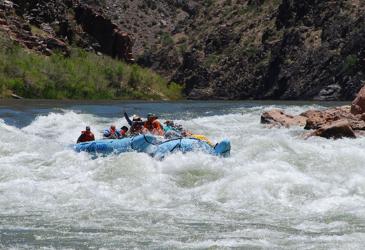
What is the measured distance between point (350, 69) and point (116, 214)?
53.6 metres

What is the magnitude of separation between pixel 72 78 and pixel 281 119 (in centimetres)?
3802

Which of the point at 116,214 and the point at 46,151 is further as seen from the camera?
the point at 46,151

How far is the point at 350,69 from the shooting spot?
61.3m

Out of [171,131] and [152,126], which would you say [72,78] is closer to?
[152,126]

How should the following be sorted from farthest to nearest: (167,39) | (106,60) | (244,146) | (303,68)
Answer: (167,39), (106,60), (303,68), (244,146)

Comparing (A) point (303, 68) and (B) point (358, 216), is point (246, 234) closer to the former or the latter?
(B) point (358, 216)

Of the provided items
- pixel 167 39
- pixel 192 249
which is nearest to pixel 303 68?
pixel 167 39

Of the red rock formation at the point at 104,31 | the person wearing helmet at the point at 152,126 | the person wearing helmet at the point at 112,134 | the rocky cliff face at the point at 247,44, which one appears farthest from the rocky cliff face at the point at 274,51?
the person wearing helmet at the point at 112,134

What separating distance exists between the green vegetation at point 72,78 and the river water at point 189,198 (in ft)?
117

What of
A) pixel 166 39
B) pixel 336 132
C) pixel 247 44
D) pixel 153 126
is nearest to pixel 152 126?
pixel 153 126

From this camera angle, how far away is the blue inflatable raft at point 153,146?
1557 centimetres

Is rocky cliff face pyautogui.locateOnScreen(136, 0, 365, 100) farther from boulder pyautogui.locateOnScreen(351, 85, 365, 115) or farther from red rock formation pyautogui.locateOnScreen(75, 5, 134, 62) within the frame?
boulder pyautogui.locateOnScreen(351, 85, 365, 115)

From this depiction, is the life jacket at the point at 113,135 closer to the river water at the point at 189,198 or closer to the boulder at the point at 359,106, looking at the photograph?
the river water at the point at 189,198

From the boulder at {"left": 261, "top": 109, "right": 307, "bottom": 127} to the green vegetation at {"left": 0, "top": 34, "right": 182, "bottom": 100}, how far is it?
27.4m
